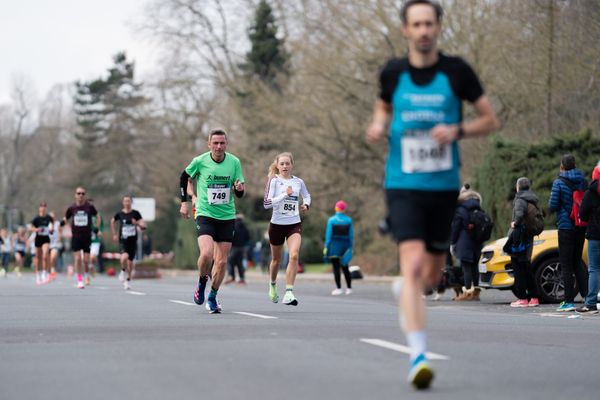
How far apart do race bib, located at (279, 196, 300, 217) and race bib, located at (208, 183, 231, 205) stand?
6.18 feet

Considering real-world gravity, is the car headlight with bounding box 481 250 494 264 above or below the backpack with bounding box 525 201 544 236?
below

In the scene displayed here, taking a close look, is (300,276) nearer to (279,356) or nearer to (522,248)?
(522,248)

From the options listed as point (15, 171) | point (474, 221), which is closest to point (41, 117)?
point (15, 171)

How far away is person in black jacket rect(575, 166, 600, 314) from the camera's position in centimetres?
1541

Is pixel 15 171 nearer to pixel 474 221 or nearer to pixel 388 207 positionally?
pixel 474 221

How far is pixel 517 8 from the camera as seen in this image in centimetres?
3006

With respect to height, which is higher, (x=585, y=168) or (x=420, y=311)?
(x=585, y=168)

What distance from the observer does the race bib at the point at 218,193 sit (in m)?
14.3

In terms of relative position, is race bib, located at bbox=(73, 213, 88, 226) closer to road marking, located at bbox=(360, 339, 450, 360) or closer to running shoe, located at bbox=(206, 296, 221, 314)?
running shoe, located at bbox=(206, 296, 221, 314)

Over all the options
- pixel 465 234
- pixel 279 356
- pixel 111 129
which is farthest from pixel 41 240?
pixel 111 129

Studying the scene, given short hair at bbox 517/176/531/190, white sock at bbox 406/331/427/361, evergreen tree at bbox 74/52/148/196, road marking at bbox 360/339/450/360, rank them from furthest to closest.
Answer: evergreen tree at bbox 74/52/148/196 → short hair at bbox 517/176/531/190 → road marking at bbox 360/339/450/360 → white sock at bbox 406/331/427/361

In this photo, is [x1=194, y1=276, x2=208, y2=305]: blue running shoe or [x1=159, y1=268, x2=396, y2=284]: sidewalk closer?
[x1=194, y1=276, x2=208, y2=305]: blue running shoe

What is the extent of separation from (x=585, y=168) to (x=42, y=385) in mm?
20788

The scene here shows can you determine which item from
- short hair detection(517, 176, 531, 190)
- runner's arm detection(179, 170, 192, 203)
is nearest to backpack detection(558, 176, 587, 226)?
short hair detection(517, 176, 531, 190)
